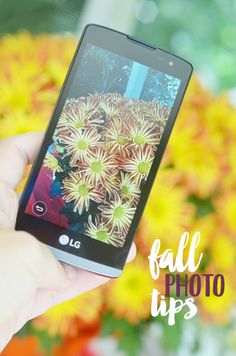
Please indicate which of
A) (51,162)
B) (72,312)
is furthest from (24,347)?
(51,162)

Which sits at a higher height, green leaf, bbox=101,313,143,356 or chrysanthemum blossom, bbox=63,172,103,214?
chrysanthemum blossom, bbox=63,172,103,214

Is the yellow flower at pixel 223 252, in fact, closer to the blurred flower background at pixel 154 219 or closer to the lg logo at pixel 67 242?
the blurred flower background at pixel 154 219

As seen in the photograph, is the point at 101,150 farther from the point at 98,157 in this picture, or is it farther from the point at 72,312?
the point at 72,312

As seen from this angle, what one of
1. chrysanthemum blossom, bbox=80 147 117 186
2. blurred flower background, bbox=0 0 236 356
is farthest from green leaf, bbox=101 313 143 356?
chrysanthemum blossom, bbox=80 147 117 186

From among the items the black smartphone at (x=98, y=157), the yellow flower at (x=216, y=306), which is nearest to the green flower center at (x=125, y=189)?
the black smartphone at (x=98, y=157)

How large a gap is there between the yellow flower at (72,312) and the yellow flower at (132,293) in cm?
1

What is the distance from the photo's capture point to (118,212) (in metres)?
0.44

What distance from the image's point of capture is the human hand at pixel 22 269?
351 millimetres

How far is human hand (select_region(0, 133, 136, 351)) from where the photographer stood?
1.15 ft

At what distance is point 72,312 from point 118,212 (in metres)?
0.09

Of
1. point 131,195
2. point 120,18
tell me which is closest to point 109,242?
point 131,195

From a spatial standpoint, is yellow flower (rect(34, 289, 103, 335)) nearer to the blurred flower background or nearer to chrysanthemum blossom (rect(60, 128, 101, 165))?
the blurred flower background

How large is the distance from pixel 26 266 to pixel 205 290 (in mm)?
168

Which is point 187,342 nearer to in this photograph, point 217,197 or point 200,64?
point 217,197
